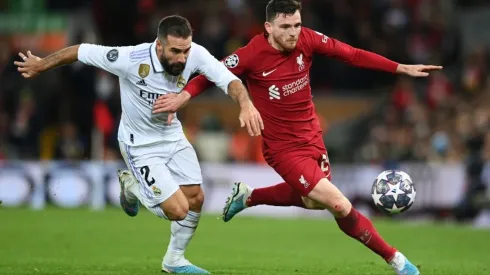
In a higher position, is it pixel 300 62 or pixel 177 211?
pixel 300 62

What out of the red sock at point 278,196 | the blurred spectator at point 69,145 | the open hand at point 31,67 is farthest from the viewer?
the blurred spectator at point 69,145

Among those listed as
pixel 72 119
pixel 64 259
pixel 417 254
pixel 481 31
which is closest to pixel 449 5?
pixel 481 31

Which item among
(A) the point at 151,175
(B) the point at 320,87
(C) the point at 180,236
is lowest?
(C) the point at 180,236

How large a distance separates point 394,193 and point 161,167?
2308 millimetres

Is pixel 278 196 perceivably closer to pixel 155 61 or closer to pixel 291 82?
pixel 291 82

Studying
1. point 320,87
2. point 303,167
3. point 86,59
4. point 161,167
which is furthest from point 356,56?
point 320,87

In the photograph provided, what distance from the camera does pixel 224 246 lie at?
566 inches

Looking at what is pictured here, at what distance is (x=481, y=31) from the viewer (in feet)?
82.3

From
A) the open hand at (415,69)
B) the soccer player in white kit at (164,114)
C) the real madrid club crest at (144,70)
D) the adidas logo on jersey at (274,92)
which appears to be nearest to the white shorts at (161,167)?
the soccer player in white kit at (164,114)

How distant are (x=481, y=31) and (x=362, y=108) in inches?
145

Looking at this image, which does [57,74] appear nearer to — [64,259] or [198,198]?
[64,259]

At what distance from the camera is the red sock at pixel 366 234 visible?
961cm

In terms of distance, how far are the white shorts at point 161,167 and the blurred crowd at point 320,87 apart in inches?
434

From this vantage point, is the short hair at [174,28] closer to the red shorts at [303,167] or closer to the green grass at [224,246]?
the red shorts at [303,167]
